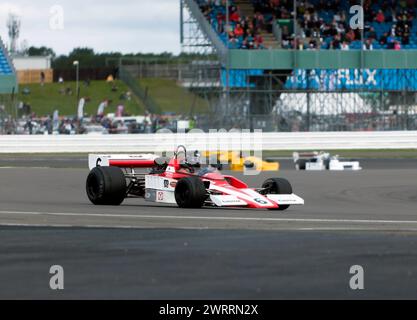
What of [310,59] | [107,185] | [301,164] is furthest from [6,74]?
[107,185]

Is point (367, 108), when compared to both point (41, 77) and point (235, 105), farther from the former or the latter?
point (41, 77)

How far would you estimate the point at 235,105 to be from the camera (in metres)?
41.0

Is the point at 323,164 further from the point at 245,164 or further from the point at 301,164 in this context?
the point at 245,164

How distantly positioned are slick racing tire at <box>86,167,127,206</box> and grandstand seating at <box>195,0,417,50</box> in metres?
28.4

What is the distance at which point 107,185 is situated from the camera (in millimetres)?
16281

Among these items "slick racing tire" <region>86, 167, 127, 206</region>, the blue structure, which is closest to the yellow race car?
"slick racing tire" <region>86, 167, 127, 206</region>

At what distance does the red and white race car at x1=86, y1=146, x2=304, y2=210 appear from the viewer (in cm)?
1566

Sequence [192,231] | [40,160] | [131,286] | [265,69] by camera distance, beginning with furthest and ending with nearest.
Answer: [265,69]
[40,160]
[192,231]
[131,286]

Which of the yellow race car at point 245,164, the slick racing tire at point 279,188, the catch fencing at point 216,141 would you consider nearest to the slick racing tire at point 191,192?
the slick racing tire at point 279,188

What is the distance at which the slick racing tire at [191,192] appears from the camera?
15.6 metres

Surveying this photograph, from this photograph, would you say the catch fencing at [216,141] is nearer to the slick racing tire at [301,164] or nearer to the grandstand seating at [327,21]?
the slick racing tire at [301,164]

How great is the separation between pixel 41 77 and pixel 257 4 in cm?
4222

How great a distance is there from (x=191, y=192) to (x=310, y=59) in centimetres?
2908
